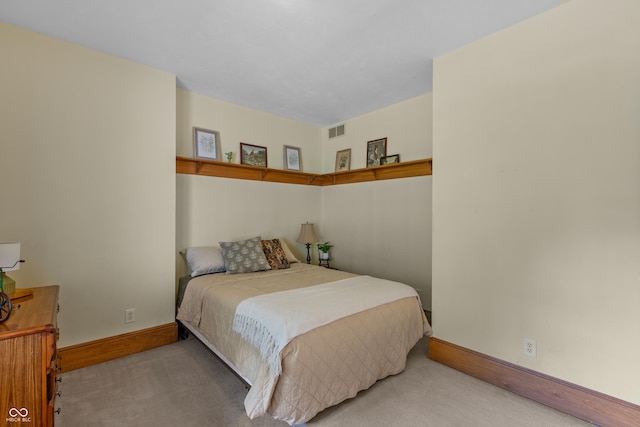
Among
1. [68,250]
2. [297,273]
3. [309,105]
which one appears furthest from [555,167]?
[68,250]

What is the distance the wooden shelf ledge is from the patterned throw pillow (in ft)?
3.03

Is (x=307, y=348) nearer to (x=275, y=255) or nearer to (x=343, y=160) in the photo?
(x=275, y=255)

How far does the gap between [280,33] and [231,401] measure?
2.71m

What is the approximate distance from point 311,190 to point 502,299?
296 cm

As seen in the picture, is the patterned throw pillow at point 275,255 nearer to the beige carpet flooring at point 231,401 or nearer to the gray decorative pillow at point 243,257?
the gray decorative pillow at point 243,257

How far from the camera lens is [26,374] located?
120 cm

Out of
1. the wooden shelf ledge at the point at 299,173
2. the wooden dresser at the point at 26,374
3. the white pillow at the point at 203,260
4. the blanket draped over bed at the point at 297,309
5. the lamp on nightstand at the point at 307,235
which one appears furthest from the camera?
the lamp on nightstand at the point at 307,235

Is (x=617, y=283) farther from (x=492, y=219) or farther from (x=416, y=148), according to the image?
(x=416, y=148)

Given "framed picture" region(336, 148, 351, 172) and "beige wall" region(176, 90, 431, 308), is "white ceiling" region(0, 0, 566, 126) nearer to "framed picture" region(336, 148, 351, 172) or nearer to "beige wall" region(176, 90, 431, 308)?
"beige wall" region(176, 90, 431, 308)

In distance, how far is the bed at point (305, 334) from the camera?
164 cm

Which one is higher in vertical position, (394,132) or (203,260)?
(394,132)

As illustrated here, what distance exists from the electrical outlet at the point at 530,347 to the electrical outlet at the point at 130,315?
10.6ft

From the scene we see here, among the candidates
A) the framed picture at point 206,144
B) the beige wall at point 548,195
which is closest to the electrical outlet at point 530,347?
the beige wall at point 548,195

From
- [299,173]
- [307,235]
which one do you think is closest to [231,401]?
[307,235]
